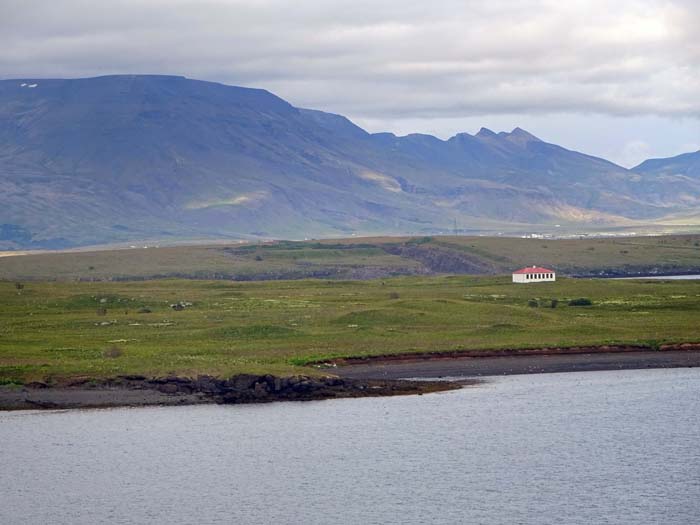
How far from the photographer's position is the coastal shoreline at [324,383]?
71.8m

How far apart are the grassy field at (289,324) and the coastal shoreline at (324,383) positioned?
155 centimetres

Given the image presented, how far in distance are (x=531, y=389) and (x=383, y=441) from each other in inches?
616

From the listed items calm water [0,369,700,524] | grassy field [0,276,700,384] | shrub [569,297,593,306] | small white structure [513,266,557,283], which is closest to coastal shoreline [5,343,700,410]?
grassy field [0,276,700,384]

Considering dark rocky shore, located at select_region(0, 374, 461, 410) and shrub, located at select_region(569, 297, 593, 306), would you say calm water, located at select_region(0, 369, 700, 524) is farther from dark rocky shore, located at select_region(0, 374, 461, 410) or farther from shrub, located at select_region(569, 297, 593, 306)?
shrub, located at select_region(569, 297, 593, 306)

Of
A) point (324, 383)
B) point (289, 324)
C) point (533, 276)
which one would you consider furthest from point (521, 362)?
point (533, 276)

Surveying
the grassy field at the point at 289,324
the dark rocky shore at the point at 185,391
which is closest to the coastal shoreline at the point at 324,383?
the dark rocky shore at the point at 185,391

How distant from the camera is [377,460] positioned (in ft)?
193

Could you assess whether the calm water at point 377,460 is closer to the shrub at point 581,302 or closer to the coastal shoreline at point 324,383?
the coastal shoreline at point 324,383

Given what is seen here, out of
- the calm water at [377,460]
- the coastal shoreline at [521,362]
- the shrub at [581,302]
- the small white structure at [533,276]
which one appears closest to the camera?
the calm water at [377,460]

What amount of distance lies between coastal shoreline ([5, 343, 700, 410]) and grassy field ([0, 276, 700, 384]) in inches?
61.1

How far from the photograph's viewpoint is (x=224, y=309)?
114m

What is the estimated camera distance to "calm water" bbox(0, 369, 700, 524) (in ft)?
166

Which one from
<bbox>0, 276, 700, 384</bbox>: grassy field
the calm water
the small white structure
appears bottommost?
the calm water

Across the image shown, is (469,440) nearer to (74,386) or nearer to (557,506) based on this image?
(557,506)
